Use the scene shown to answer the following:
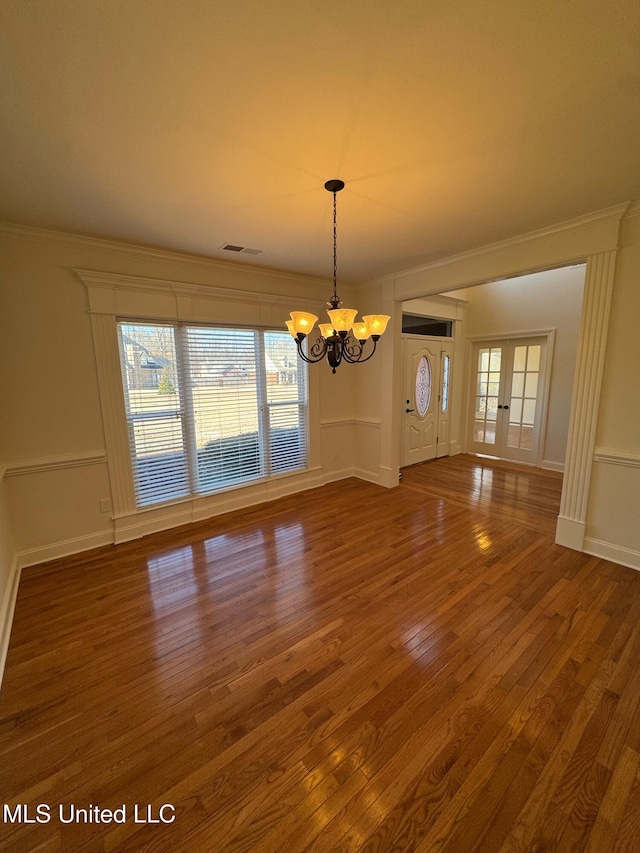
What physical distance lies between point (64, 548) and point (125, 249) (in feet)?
9.05

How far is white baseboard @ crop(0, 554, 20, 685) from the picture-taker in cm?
195

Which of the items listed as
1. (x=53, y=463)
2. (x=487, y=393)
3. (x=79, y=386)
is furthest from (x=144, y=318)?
(x=487, y=393)

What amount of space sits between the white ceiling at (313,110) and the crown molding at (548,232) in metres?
0.12

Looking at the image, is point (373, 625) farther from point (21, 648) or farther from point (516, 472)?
point (516, 472)

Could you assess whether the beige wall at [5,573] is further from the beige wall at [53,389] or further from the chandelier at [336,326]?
the chandelier at [336,326]

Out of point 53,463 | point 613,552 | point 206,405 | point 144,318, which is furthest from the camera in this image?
point 206,405

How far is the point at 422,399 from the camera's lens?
5.73 m

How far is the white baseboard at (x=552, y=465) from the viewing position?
5160mm

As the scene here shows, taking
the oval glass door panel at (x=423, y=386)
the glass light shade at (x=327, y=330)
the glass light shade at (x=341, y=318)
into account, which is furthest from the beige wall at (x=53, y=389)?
the oval glass door panel at (x=423, y=386)

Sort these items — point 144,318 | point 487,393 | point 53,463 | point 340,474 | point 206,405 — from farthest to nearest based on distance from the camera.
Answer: point 487,393 → point 340,474 → point 206,405 → point 144,318 → point 53,463

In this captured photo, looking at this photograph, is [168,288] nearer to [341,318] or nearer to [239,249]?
[239,249]

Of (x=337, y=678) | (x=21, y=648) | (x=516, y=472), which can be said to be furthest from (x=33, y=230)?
(x=516, y=472)

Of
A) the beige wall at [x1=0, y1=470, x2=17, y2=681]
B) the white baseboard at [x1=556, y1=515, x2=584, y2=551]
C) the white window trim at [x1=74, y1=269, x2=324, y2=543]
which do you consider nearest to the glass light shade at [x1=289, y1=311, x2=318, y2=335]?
the white window trim at [x1=74, y1=269, x2=324, y2=543]

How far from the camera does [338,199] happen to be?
2.32 meters
